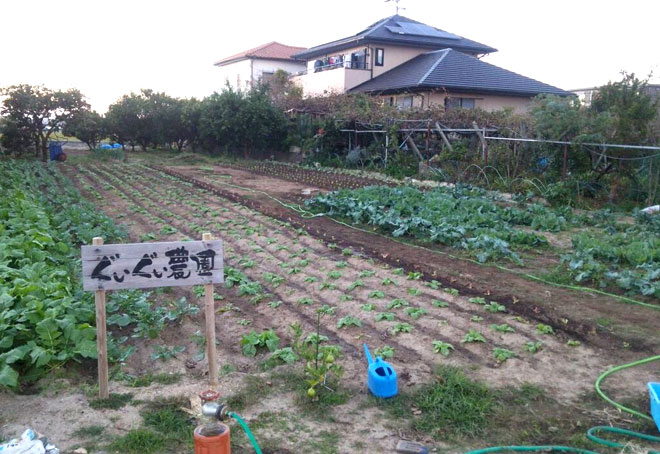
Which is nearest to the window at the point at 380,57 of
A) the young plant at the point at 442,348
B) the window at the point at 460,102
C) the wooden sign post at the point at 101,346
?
the window at the point at 460,102

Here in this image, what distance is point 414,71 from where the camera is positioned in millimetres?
28500

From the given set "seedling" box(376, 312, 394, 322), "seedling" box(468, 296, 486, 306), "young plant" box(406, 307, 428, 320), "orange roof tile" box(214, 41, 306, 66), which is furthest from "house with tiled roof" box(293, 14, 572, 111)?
"seedling" box(376, 312, 394, 322)

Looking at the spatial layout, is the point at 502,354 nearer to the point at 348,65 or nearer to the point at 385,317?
the point at 385,317

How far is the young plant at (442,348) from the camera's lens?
5042mm

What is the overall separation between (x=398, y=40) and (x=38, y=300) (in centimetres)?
2919

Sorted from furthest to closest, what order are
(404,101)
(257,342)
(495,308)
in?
(404,101)
(495,308)
(257,342)

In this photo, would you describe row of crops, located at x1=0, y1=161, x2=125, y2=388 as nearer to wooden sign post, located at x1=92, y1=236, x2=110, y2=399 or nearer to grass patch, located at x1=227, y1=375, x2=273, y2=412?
wooden sign post, located at x1=92, y1=236, x2=110, y2=399

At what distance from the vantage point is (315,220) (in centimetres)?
1153

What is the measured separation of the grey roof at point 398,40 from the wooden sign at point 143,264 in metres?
28.7

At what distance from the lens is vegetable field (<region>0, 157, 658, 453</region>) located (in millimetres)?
4066

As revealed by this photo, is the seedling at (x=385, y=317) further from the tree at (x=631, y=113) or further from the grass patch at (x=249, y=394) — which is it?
the tree at (x=631, y=113)

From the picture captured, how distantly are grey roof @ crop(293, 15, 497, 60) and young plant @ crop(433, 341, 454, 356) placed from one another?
2789 cm

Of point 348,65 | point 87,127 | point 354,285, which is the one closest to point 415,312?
point 354,285

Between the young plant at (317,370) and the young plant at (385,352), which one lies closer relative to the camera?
the young plant at (317,370)
